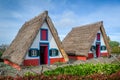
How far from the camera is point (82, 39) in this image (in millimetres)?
25719

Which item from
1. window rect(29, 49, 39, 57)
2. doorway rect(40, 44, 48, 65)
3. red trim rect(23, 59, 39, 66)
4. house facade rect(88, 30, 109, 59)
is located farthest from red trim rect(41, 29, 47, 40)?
house facade rect(88, 30, 109, 59)

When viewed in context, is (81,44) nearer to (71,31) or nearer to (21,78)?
(71,31)

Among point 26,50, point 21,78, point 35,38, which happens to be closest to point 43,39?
point 35,38

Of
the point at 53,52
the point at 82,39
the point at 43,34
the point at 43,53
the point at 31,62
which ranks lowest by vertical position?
the point at 31,62

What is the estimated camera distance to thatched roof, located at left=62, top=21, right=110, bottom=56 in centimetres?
2367

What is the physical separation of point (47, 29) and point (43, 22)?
3.19 ft

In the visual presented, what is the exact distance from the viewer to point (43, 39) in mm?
18625

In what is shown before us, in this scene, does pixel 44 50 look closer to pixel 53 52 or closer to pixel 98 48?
pixel 53 52

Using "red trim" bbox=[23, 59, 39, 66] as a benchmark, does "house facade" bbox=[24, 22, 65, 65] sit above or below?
above

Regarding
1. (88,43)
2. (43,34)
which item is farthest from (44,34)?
(88,43)

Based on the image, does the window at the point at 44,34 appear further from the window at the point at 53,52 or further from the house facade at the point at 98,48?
the house facade at the point at 98,48

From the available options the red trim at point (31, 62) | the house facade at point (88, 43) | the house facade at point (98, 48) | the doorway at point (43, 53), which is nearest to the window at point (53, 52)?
the doorway at point (43, 53)

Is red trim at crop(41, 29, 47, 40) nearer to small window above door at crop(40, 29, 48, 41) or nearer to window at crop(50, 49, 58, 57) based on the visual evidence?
small window above door at crop(40, 29, 48, 41)

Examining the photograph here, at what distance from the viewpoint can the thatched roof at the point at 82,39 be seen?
77.7 feet
